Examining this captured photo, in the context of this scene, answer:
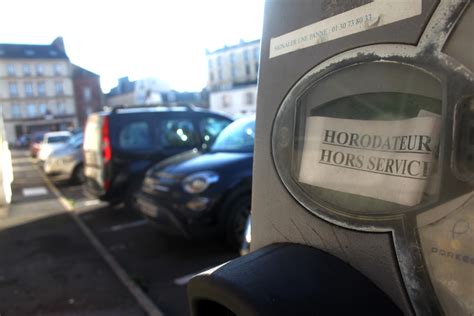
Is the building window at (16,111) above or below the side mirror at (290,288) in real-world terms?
below

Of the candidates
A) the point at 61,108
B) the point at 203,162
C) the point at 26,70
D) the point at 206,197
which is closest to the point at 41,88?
the point at 26,70

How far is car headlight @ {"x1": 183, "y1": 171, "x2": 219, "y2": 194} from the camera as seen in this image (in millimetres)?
4879

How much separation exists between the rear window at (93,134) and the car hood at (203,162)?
215 centimetres

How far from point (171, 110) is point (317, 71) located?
6191 mm

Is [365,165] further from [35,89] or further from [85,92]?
[85,92]

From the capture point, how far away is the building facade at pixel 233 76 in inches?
2285

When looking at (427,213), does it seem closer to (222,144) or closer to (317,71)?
(317,71)

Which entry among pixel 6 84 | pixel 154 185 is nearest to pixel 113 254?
pixel 154 185

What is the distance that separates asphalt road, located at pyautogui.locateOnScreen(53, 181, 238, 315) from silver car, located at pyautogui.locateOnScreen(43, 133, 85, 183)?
4.43 m

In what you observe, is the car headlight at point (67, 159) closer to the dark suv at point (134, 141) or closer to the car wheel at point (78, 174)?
the car wheel at point (78, 174)

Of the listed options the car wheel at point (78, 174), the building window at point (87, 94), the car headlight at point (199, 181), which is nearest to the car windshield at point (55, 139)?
the car wheel at point (78, 174)

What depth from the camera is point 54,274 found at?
4719 mm

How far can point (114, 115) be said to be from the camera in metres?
7.13

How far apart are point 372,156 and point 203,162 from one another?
13.1 feet
